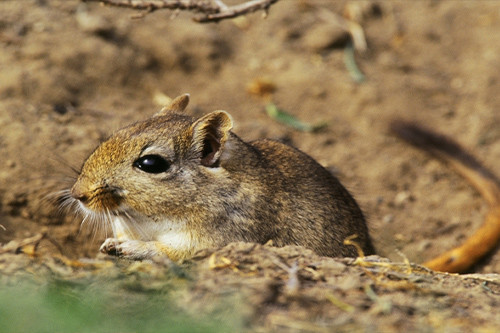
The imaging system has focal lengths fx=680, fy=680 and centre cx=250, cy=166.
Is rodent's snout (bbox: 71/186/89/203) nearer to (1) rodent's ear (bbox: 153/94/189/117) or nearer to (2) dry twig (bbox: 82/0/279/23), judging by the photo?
(1) rodent's ear (bbox: 153/94/189/117)

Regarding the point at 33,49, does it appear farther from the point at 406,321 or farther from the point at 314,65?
the point at 406,321

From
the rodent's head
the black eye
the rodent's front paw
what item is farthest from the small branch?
the rodent's front paw

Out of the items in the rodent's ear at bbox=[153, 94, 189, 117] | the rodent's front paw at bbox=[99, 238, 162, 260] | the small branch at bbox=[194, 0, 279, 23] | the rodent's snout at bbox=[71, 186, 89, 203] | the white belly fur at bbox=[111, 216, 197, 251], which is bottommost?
the rodent's front paw at bbox=[99, 238, 162, 260]

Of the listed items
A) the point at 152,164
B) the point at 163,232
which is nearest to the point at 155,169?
the point at 152,164

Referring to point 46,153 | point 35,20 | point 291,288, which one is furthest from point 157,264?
point 35,20

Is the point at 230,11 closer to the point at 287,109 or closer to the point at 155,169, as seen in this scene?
the point at 155,169

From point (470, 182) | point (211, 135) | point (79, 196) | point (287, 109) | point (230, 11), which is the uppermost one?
point (230, 11)
